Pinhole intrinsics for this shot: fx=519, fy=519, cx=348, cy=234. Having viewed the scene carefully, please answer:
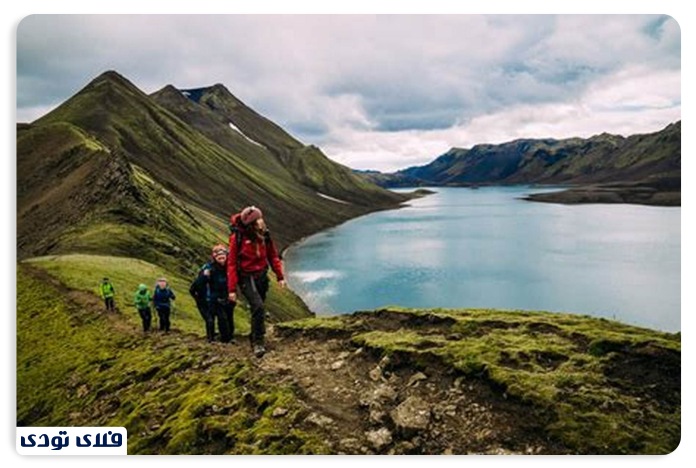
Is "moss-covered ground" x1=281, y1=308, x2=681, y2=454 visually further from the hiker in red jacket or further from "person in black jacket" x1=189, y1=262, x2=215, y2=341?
"person in black jacket" x1=189, y1=262, x2=215, y2=341

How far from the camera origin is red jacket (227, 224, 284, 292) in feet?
38.1

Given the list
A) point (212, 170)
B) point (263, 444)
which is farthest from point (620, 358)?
point (212, 170)

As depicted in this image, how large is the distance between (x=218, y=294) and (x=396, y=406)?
265 inches

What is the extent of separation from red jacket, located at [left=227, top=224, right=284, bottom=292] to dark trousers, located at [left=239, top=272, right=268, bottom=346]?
0.16m

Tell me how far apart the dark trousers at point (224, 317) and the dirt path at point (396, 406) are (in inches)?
66.7

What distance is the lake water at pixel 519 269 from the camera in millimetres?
44519

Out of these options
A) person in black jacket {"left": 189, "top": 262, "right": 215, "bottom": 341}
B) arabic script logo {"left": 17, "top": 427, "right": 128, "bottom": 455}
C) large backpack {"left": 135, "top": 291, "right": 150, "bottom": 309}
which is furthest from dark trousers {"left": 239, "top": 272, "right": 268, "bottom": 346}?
large backpack {"left": 135, "top": 291, "right": 150, "bottom": 309}

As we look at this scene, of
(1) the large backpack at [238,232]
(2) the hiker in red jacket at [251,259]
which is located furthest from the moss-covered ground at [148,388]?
(1) the large backpack at [238,232]

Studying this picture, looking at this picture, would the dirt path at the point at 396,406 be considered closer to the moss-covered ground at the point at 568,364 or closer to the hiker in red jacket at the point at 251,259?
the moss-covered ground at the point at 568,364

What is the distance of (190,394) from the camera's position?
10422 millimetres

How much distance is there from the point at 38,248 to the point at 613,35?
39742mm

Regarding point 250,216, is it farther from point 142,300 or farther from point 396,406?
point 142,300
